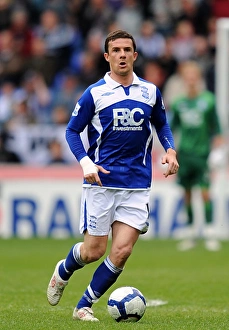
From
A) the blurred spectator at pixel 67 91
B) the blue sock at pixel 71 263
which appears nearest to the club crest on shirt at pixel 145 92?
the blue sock at pixel 71 263

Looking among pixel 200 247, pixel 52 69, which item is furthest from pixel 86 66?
pixel 200 247

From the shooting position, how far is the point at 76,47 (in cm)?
2042

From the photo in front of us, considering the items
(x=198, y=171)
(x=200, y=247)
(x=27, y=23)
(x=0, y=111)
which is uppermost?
(x=27, y=23)

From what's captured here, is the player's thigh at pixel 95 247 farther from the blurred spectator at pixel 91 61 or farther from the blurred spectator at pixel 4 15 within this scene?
the blurred spectator at pixel 4 15

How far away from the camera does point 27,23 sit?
2100 cm

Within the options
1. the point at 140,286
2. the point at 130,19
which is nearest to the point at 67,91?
the point at 130,19

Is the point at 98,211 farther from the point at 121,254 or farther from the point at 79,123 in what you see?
the point at 79,123

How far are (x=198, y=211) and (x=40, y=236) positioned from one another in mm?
Result: 2985

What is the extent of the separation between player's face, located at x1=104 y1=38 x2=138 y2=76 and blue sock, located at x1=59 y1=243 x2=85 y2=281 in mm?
1450

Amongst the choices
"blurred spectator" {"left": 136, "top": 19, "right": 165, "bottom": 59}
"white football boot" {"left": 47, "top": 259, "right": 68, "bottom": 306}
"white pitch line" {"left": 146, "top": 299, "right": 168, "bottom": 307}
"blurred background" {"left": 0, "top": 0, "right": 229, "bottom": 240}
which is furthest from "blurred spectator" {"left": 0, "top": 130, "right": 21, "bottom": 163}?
"white football boot" {"left": 47, "top": 259, "right": 68, "bottom": 306}

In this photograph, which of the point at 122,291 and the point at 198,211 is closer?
the point at 122,291

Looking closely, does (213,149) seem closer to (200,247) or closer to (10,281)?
(200,247)

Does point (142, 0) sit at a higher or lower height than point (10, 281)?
higher

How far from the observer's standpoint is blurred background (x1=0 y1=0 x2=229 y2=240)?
52.9ft
